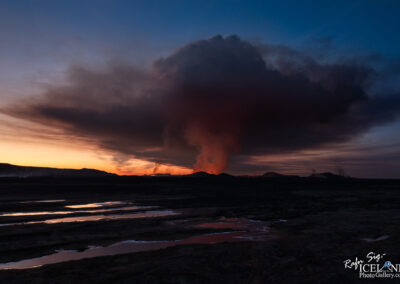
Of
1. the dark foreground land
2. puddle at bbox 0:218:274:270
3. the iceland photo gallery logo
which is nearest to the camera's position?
the dark foreground land

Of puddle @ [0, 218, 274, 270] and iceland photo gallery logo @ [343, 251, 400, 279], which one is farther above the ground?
iceland photo gallery logo @ [343, 251, 400, 279]

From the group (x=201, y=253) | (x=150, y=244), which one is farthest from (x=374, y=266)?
(x=150, y=244)

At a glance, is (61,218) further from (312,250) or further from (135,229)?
(312,250)

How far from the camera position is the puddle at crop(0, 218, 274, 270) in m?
11.7

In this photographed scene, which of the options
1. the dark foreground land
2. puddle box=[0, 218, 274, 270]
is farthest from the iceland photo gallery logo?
puddle box=[0, 218, 274, 270]

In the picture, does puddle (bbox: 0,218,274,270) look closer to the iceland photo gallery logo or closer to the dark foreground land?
the dark foreground land

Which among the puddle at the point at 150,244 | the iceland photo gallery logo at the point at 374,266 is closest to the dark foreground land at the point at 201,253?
the iceland photo gallery logo at the point at 374,266

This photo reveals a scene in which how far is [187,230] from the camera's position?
17844 mm

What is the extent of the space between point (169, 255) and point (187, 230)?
6122 millimetres

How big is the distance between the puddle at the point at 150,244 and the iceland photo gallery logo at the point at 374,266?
216 inches

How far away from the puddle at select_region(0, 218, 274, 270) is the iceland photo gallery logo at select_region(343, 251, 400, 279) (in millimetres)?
5487

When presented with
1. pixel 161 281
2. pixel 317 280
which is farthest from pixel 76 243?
pixel 317 280

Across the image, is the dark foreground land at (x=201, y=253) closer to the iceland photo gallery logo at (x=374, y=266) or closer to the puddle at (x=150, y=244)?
the iceland photo gallery logo at (x=374, y=266)

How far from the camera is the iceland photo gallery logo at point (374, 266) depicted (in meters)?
9.73
